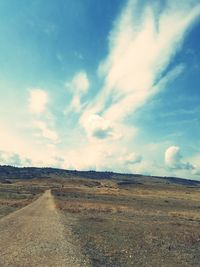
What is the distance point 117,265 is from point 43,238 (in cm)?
989

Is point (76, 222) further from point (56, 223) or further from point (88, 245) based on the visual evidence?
point (88, 245)

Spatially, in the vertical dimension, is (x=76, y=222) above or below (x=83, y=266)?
above

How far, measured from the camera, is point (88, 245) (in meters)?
30.3

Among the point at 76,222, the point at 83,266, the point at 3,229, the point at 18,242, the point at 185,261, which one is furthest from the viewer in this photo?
the point at 76,222

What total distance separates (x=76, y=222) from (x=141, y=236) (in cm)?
1132

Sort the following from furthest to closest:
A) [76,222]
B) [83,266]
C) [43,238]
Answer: [76,222]
[43,238]
[83,266]

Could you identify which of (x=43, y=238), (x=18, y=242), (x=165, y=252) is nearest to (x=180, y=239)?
(x=165, y=252)

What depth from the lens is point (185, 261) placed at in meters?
26.6

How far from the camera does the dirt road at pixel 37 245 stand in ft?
74.0

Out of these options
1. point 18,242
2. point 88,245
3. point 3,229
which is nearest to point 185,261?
point 88,245

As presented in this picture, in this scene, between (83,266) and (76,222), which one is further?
(76,222)

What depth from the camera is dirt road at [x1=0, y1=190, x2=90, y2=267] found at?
22547 mm

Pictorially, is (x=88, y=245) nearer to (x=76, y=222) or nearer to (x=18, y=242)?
(x=18, y=242)

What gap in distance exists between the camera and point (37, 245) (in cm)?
2797
